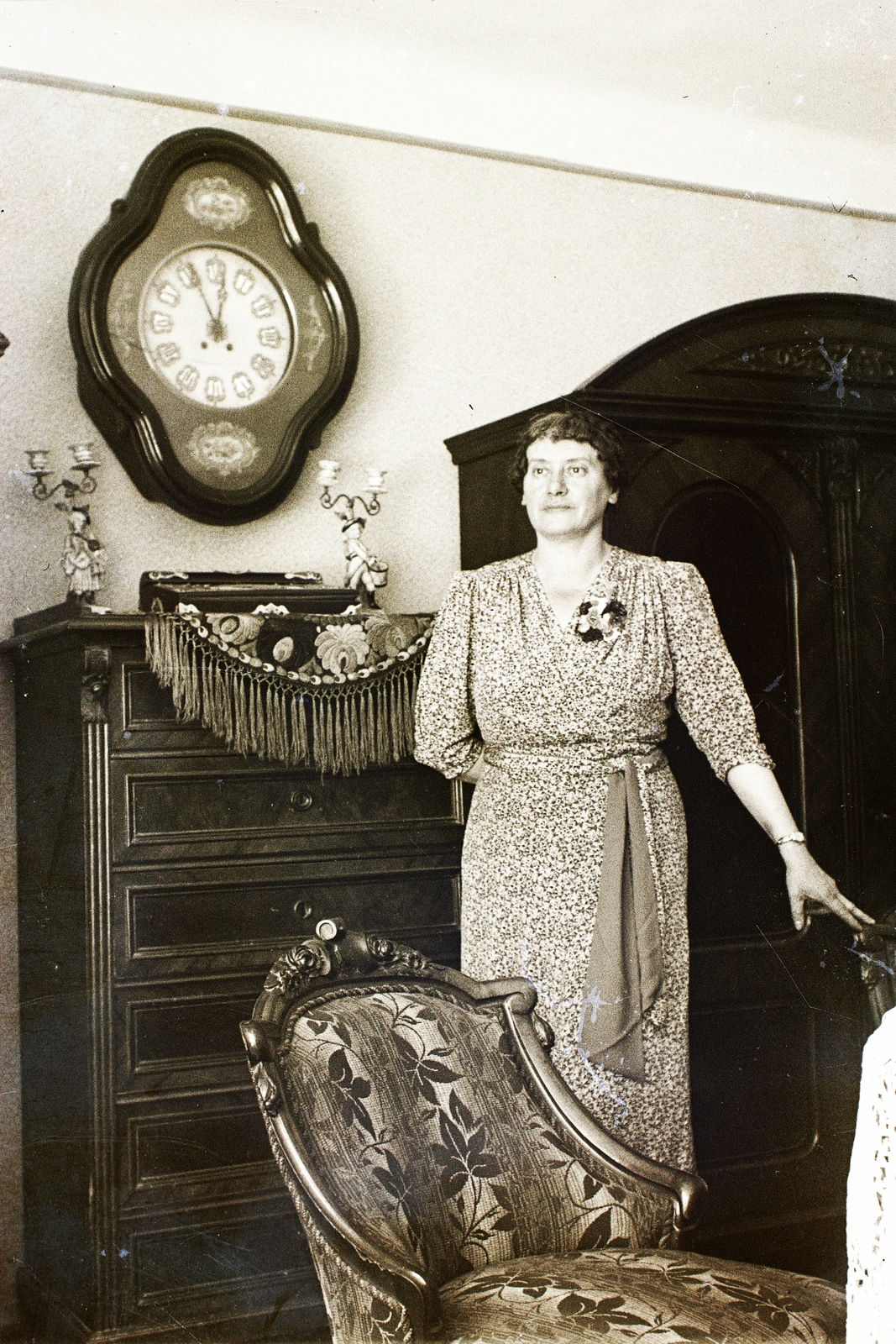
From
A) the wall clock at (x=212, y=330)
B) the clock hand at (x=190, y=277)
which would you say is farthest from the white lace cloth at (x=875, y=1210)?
the clock hand at (x=190, y=277)

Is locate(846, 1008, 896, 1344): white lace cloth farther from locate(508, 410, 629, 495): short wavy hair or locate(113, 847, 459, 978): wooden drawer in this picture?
locate(508, 410, 629, 495): short wavy hair

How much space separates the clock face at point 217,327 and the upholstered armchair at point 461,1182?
1.40 metres

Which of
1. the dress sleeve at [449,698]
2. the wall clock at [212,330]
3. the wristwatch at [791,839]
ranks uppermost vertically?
the wall clock at [212,330]

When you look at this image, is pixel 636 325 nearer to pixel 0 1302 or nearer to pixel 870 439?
pixel 870 439

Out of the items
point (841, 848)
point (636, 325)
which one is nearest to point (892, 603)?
point (841, 848)

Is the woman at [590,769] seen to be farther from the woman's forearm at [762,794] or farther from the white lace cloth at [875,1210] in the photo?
the white lace cloth at [875,1210]

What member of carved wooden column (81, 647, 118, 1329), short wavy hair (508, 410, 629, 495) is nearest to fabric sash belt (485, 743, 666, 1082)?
short wavy hair (508, 410, 629, 495)

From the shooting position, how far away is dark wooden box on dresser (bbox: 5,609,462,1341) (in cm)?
223

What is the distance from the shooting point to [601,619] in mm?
2426

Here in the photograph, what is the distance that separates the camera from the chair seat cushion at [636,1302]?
144cm

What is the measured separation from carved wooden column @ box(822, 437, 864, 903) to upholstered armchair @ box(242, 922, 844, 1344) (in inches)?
50.4

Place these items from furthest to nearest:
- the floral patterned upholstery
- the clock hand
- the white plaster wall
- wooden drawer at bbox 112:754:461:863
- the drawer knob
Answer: the clock hand → the white plaster wall → wooden drawer at bbox 112:754:461:863 → the drawer knob → the floral patterned upholstery

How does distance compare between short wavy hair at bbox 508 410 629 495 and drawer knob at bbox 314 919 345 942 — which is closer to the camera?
drawer knob at bbox 314 919 345 942

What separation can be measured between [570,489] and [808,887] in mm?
905
